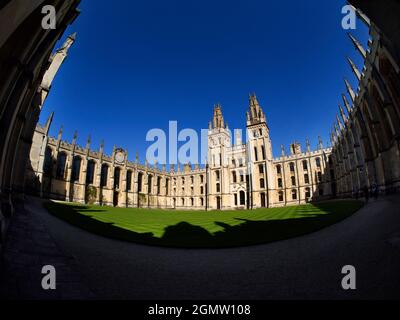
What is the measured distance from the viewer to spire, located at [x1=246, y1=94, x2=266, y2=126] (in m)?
54.4

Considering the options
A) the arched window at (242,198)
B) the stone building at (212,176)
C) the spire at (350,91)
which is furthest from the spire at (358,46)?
the arched window at (242,198)

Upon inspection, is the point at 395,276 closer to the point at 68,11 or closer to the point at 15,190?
the point at 68,11

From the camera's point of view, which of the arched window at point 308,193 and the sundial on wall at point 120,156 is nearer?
the arched window at point 308,193

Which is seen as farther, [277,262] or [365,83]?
[365,83]

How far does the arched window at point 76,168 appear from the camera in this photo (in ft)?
130

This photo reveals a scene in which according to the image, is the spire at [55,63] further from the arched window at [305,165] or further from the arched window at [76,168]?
the arched window at [305,165]

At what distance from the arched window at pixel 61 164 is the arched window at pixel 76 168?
172 cm

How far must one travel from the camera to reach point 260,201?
161 ft

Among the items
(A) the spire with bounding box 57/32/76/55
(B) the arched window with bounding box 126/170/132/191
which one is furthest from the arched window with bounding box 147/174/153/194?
(A) the spire with bounding box 57/32/76/55

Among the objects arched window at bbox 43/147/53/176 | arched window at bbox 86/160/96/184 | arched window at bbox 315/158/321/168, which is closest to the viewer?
arched window at bbox 43/147/53/176

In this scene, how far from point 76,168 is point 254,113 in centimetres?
4439

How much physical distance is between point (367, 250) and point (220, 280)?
444 cm

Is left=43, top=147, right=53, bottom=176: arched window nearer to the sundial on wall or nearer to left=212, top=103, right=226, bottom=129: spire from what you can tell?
the sundial on wall
